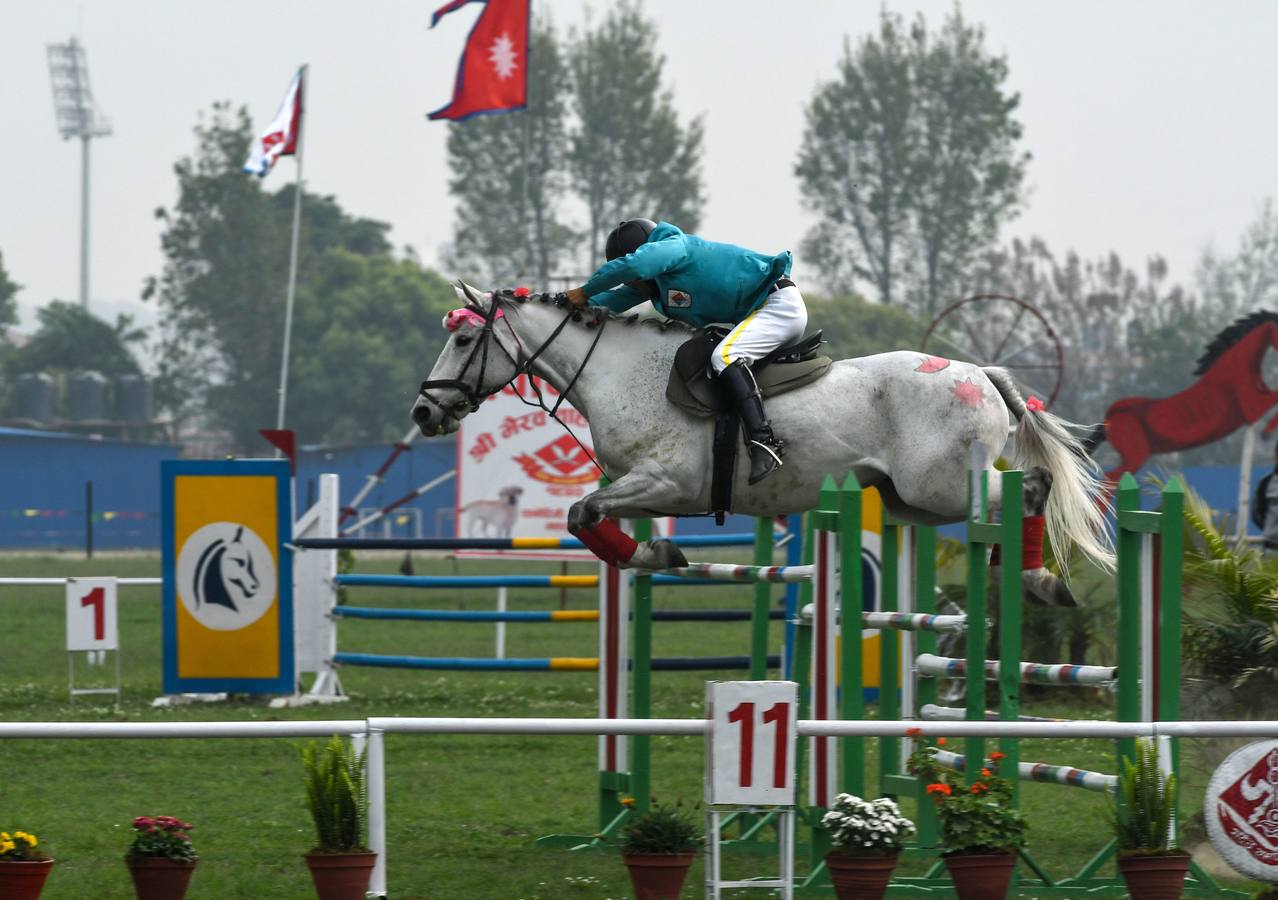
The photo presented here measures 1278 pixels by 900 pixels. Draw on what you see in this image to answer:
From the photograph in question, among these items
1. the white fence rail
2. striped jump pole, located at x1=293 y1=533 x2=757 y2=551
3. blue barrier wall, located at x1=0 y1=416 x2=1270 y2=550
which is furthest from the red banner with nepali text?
blue barrier wall, located at x1=0 y1=416 x2=1270 y2=550

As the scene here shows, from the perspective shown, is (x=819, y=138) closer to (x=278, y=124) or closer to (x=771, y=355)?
(x=278, y=124)

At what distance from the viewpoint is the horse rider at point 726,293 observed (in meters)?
5.48

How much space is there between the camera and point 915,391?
5.66 metres

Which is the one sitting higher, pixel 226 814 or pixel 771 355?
pixel 771 355

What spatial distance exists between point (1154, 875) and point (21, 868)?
2.93 meters

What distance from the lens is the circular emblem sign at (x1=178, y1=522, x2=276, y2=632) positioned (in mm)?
10477

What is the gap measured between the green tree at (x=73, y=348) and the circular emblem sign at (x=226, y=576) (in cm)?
5300

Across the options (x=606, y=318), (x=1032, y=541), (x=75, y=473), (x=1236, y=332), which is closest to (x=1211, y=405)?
(x=1236, y=332)

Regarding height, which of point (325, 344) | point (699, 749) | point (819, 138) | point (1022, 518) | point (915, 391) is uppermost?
point (819, 138)

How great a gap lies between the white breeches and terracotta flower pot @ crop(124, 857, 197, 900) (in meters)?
2.10

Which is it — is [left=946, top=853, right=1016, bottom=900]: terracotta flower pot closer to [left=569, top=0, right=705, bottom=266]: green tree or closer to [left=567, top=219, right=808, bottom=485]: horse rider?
[left=567, top=219, right=808, bottom=485]: horse rider

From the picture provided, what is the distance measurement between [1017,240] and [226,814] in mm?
47298

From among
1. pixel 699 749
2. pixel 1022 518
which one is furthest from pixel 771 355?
pixel 699 749

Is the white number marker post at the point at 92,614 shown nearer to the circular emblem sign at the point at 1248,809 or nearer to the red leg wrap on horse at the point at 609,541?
the red leg wrap on horse at the point at 609,541
